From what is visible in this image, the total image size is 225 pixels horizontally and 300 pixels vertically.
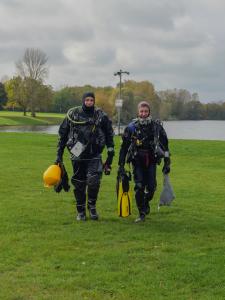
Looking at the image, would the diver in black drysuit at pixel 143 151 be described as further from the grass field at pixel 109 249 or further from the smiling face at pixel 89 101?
the smiling face at pixel 89 101

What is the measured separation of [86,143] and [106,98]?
59.2 metres

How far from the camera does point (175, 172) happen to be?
16.0 metres

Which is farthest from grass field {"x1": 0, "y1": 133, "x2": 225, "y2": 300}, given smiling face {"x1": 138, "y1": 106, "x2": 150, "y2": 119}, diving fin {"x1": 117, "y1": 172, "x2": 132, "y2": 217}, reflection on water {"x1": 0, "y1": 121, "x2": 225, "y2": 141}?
reflection on water {"x1": 0, "y1": 121, "x2": 225, "y2": 141}

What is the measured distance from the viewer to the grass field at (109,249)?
5055 millimetres

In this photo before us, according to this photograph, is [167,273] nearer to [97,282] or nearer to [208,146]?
[97,282]

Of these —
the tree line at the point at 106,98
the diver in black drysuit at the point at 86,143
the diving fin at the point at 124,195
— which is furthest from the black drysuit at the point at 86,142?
the tree line at the point at 106,98

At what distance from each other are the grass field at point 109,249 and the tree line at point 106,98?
43.1 metres

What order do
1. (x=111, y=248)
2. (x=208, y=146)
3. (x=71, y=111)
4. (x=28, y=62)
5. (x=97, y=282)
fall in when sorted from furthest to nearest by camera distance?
(x=28, y=62), (x=208, y=146), (x=71, y=111), (x=111, y=248), (x=97, y=282)

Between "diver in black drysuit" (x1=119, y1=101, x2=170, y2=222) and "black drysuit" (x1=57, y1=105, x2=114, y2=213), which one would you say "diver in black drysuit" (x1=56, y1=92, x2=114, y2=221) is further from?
"diver in black drysuit" (x1=119, y1=101, x2=170, y2=222)

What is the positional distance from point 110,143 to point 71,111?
2.79 feet

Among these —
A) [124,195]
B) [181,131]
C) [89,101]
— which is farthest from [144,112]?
[181,131]

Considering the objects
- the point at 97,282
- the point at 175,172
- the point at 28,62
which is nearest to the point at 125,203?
the point at 97,282

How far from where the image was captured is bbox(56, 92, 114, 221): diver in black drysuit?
8.23 m

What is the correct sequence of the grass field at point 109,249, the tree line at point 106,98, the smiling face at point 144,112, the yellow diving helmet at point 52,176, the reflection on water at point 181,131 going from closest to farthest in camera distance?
the grass field at point 109,249 → the smiling face at point 144,112 → the yellow diving helmet at point 52,176 → the reflection on water at point 181,131 → the tree line at point 106,98
